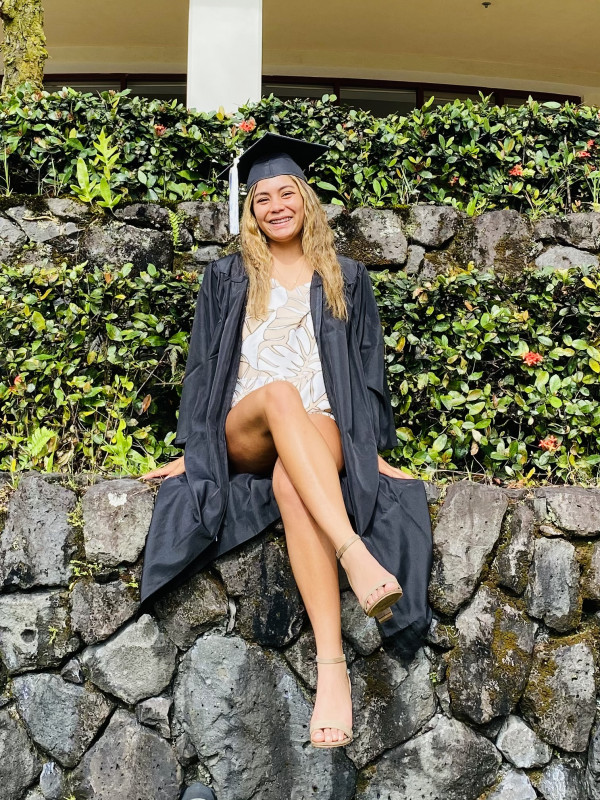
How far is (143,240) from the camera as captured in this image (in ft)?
13.0

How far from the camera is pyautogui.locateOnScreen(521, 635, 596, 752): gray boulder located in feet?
8.91

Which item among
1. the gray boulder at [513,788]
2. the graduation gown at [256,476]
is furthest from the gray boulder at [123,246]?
the gray boulder at [513,788]

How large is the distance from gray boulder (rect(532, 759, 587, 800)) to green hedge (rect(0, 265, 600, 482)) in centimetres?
110

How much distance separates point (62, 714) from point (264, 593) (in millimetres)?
738

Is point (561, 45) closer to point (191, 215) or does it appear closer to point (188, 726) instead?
point (191, 215)

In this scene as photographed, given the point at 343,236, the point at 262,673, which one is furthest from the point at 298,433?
the point at 343,236

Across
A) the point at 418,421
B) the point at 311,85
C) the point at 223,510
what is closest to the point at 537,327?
the point at 418,421

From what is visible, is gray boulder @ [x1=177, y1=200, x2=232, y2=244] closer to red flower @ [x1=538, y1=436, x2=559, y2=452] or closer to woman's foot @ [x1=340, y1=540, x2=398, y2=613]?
red flower @ [x1=538, y1=436, x2=559, y2=452]

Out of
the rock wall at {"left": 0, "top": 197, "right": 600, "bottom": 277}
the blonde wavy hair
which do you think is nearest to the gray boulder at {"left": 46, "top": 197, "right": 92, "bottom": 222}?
the rock wall at {"left": 0, "top": 197, "right": 600, "bottom": 277}

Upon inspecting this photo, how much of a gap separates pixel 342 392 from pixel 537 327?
1.15m

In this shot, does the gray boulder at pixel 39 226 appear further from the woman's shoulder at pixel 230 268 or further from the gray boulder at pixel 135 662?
the gray boulder at pixel 135 662

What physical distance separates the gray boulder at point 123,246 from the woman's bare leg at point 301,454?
1428 mm

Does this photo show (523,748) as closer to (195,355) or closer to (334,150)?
(195,355)

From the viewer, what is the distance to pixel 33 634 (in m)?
2.73
